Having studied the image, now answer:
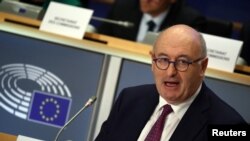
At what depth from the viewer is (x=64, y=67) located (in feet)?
11.6

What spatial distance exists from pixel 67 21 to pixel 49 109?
596 mm

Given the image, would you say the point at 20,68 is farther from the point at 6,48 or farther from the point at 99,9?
the point at 99,9

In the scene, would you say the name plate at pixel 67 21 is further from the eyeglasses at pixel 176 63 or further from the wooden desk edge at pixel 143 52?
the eyeglasses at pixel 176 63

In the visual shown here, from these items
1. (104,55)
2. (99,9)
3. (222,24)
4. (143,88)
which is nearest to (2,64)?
(104,55)

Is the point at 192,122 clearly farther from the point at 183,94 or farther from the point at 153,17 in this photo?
the point at 153,17

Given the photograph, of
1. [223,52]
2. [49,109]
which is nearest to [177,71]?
[223,52]

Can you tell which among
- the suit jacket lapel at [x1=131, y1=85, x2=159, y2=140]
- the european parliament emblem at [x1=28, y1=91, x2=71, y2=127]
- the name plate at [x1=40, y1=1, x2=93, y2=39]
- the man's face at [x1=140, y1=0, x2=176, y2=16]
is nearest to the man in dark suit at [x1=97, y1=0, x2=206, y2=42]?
the man's face at [x1=140, y1=0, x2=176, y2=16]

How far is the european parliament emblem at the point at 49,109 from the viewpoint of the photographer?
346cm

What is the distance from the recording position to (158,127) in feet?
8.71

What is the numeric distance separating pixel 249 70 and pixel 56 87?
1243mm

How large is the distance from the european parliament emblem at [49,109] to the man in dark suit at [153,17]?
1.27 meters

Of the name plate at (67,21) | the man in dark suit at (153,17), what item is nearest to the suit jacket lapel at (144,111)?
the name plate at (67,21)

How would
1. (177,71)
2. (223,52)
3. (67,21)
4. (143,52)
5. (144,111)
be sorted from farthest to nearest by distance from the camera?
1. (67,21)
2. (143,52)
3. (223,52)
4. (144,111)
5. (177,71)

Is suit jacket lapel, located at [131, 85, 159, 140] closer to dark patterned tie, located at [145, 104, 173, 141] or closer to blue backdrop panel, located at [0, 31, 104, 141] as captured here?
dark patterned tie, located at [145, 104, 173, 141]
